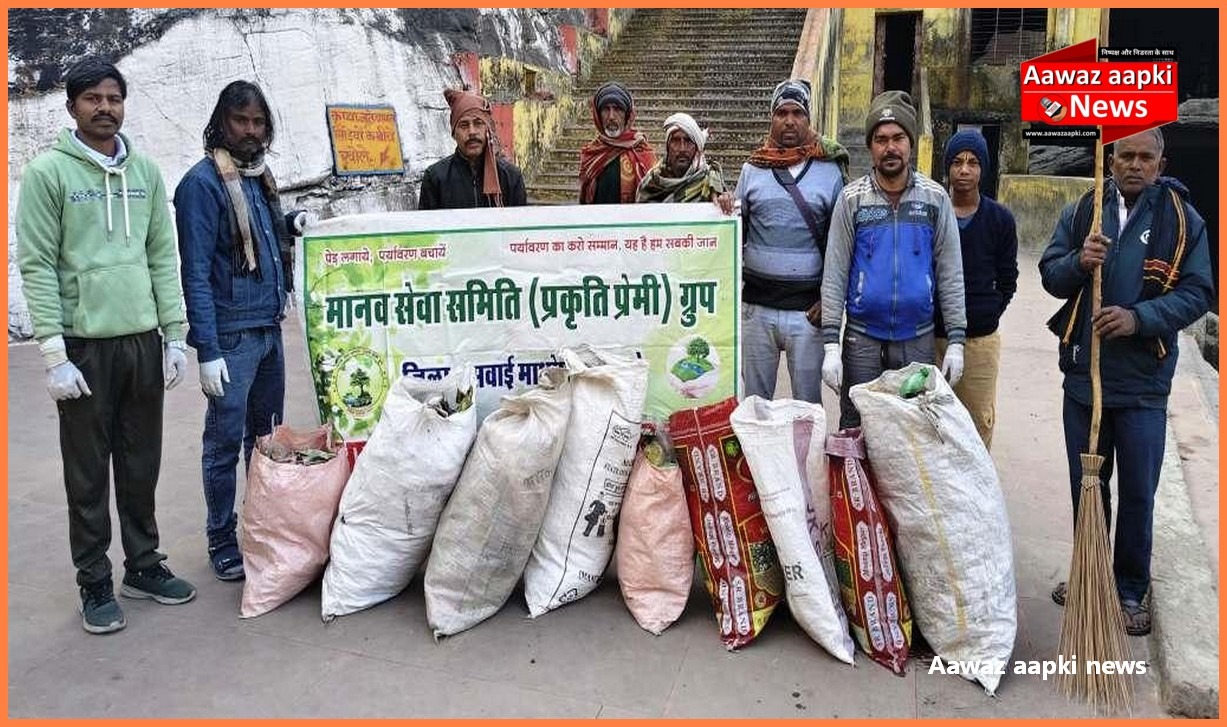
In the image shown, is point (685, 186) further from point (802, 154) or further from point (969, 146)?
point (969, 146)

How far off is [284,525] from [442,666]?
74 centimetres

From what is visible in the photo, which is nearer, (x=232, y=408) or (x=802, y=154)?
(x=232, y=408)

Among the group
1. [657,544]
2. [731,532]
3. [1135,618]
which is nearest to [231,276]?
[657,544]

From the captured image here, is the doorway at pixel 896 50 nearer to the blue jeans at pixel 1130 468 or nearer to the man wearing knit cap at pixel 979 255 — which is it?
the man wearing knit cap at pixel 979 255

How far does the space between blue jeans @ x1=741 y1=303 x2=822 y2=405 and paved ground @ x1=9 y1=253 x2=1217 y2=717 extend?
90 cm

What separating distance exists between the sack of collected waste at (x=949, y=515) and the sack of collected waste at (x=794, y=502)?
8.4 inches

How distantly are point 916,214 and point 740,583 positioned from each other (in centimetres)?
136

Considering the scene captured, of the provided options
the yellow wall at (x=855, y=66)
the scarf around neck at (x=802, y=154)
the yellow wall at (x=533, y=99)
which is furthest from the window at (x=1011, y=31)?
the scarf around neck at (x=802, y=154)

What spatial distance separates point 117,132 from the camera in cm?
294

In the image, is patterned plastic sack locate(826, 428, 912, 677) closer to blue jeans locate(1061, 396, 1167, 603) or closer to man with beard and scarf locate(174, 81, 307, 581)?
blue jeans locate(1061, 396, 1167, 603)

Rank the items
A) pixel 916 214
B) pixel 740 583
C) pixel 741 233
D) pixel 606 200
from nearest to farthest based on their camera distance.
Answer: pixel 740 583 → pixel 916 214 → pixel 741 233 → pixel 606 200

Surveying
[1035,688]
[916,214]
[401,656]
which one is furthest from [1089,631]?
[401,656]

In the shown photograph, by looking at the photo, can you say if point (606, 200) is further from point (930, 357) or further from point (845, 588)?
point (845, 588)

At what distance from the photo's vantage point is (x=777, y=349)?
143 inches
